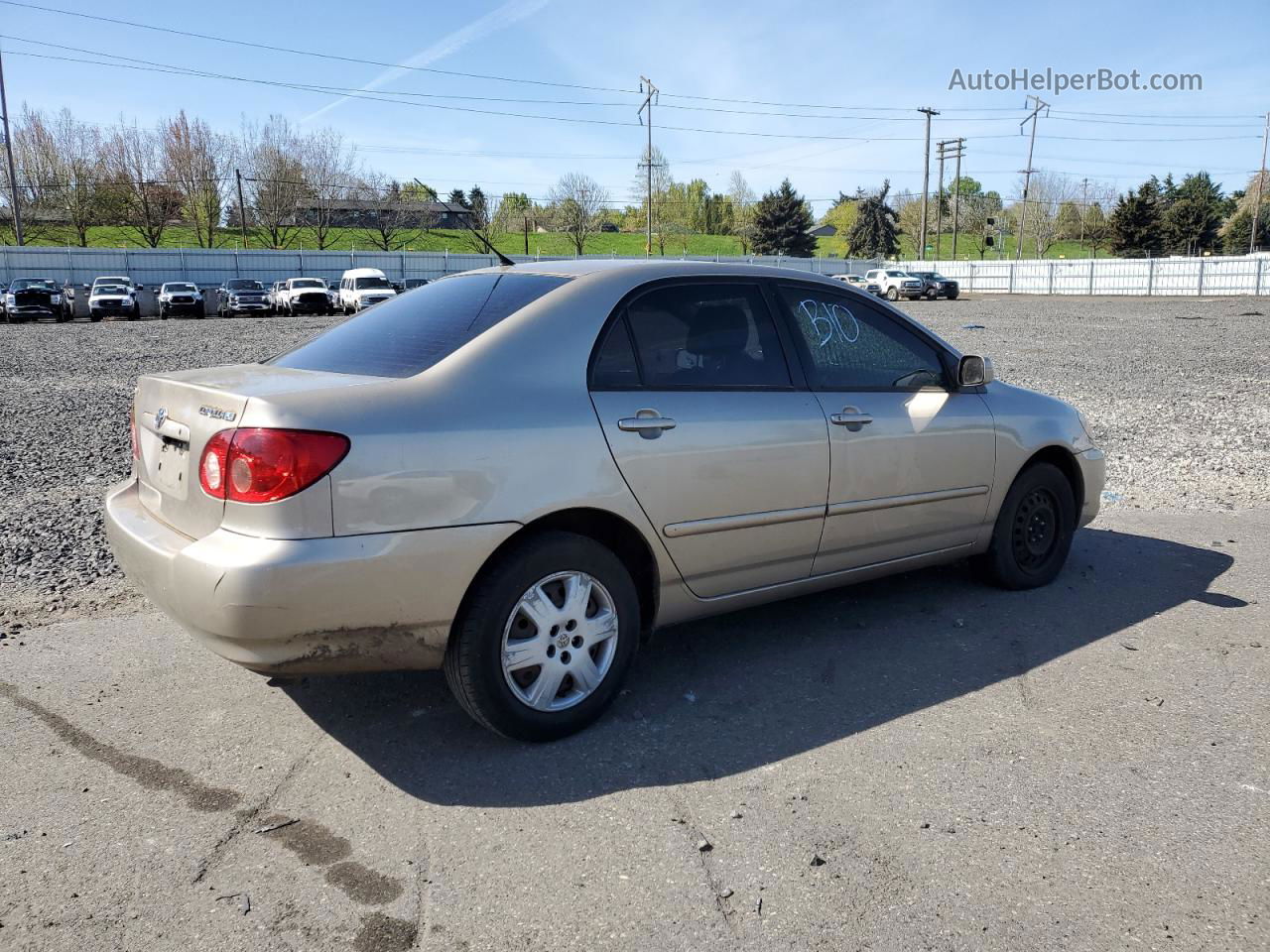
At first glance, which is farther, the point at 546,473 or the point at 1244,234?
the point at 1244,234

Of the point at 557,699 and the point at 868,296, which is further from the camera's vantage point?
the point at 868,296

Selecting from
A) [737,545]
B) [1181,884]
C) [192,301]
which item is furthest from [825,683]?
[192,301]

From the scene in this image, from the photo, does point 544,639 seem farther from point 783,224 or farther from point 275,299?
point 783,224

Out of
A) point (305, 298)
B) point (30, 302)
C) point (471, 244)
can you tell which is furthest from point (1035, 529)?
point (471, 244)

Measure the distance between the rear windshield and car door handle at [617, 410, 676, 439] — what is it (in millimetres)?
582

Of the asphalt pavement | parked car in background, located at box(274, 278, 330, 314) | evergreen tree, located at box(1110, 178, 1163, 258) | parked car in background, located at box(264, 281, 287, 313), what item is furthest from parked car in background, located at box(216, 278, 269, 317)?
evergreen tree, located at box(1110, 178, 1163, 258)

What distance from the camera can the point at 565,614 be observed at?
3.44 metres

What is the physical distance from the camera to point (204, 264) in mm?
51312

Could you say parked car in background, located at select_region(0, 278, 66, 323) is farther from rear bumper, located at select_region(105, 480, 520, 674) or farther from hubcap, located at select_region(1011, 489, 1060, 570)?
hubcap, located at select_region(1011, 489, 1060, 570)

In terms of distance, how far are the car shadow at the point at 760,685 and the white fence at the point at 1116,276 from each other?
4919cm

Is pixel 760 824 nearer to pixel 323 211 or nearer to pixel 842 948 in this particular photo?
pixel 842 948

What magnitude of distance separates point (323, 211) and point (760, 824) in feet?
244

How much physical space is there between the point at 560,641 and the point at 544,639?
7 cm

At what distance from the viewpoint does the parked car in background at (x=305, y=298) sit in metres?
40.2
